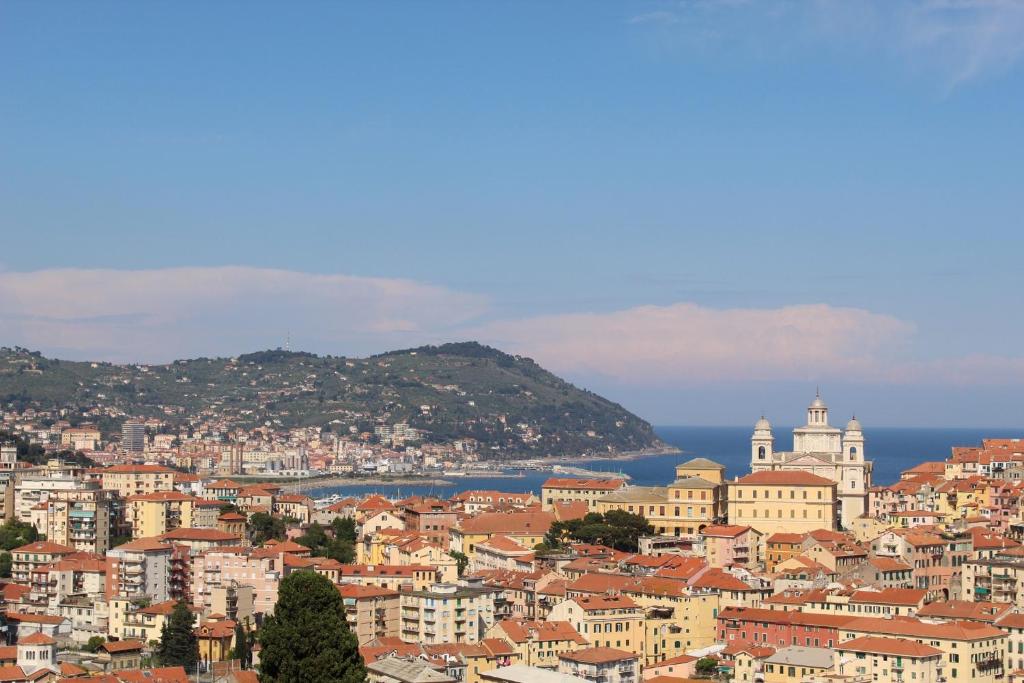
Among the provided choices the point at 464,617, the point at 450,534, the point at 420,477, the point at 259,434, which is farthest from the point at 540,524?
the point at 259,434

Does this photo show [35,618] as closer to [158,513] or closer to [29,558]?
[29,558]

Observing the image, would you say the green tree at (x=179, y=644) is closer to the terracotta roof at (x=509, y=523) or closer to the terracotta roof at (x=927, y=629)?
the terracotta roof at (x=509, y=523)

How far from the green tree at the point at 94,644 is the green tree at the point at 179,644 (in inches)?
103

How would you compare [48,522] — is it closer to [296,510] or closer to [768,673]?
[296,510]

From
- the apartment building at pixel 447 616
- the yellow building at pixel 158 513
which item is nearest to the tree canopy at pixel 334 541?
the yellow building at pixel 158 513

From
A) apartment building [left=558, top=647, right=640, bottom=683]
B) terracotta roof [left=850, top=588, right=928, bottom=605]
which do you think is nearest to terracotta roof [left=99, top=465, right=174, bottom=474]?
apartment building [left=558, top=647, right=640, bottom=683]

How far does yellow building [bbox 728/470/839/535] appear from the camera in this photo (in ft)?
177

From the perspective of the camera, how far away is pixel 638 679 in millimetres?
39281

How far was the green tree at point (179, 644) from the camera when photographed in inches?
1631

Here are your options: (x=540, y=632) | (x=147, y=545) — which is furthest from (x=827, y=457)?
(x=147, y=545)

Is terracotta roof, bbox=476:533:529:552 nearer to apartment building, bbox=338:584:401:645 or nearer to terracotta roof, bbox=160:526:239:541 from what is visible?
terracotta roof, bbox=160:526:239:541

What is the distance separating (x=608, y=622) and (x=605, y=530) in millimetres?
12553

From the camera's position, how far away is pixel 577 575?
48.4 metres

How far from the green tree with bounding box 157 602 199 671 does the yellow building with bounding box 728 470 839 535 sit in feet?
68.1
